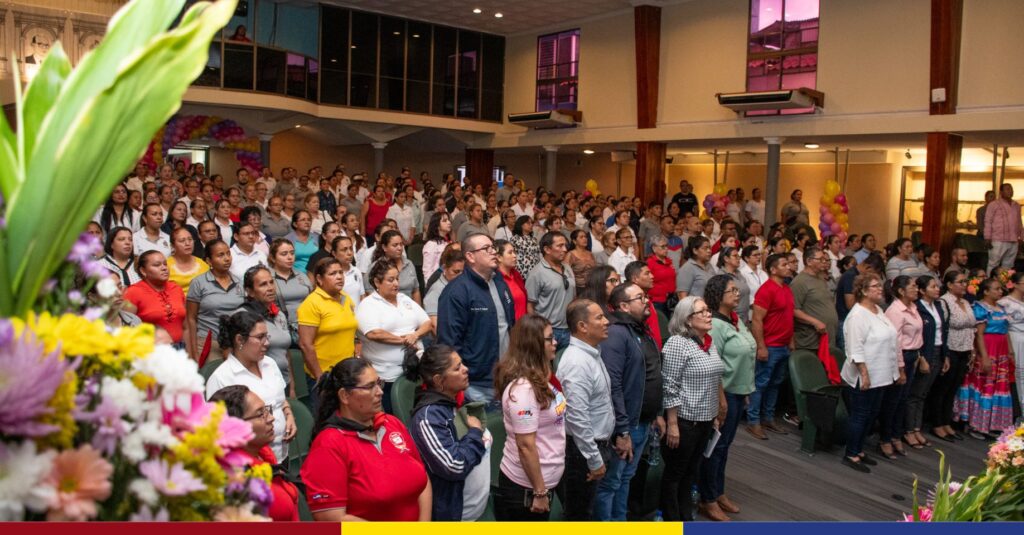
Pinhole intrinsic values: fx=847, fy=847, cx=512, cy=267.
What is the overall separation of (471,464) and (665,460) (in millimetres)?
1829

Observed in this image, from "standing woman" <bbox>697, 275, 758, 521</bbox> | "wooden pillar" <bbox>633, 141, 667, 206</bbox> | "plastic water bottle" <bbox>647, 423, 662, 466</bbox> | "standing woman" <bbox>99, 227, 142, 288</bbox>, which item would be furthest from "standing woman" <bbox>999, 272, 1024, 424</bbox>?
"wooden pillar" <bbox>633, 141, 667, 206</bbox>

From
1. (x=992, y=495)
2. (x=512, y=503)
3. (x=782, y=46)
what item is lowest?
(x=512, y=503)

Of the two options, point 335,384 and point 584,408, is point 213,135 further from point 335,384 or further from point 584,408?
point 335,384

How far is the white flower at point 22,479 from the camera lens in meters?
0.84

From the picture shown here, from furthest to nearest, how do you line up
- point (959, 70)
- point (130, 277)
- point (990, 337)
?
point (959, 70), point (990, 337), point (130, 277)

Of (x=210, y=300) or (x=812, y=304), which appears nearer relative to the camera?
(x=210, y=300)

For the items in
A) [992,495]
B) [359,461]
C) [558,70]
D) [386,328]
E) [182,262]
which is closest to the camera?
[992,495]

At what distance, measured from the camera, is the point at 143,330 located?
97cm

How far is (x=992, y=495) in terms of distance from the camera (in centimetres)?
235

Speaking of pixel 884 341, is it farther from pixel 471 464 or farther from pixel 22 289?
pixel 22 289

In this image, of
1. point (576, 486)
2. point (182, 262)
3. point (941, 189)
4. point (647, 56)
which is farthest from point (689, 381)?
point (647, 56)

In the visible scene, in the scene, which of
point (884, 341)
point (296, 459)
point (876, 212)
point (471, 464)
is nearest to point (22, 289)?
point (471, 464)

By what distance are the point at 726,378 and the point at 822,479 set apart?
126 cm

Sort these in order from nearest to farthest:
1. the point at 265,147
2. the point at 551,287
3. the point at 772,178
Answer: the point at 551,287, the point at 772,178, the point at 265,147
